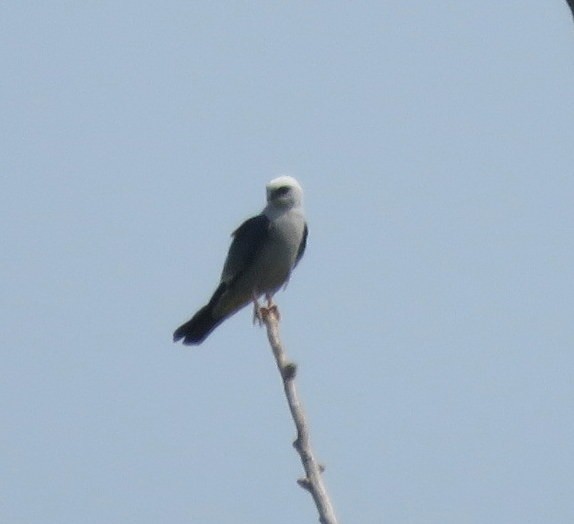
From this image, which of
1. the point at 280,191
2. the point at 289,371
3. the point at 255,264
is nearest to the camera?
the point at 289,371

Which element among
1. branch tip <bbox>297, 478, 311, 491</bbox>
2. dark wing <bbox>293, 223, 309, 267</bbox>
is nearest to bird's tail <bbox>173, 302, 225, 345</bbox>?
dark wing <bbox>293, 223, 309, 267</bbox>

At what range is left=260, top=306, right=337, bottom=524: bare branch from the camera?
4.30 m

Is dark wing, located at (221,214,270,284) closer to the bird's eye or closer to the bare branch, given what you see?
the bird's eye

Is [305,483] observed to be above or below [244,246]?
below

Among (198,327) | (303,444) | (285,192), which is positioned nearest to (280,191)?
(285,192)

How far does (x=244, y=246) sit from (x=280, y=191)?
56cm

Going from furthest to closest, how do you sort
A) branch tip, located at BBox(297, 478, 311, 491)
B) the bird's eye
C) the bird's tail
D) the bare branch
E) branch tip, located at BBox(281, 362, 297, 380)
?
the bird's eye, the bird's tail, branch tip, located at BBox(281, 362, 297, 380), branch tip, located at BBox(297, 478, 311, 491), the bare branch

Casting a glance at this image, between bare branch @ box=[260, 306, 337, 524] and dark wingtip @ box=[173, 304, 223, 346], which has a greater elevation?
dark wingtip @ box=[173, 304, 223, 346]

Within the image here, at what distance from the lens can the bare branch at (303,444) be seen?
169 inches

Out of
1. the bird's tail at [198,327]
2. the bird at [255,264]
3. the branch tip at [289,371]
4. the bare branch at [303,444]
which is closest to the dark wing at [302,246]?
the bird at [255,264]

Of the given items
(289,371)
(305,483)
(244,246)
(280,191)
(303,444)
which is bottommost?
(305,483)

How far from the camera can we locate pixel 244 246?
10133mm

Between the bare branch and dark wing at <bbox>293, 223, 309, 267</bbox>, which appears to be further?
dark wing at <bbox>293, 223, 309, 267</bbox>

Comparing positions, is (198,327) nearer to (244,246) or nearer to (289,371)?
(244,246)
